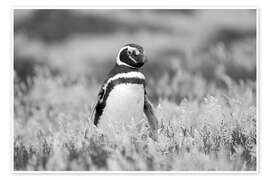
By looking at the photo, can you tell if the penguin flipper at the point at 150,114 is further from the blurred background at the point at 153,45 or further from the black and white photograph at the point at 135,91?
the blurred background at the point at 153,45

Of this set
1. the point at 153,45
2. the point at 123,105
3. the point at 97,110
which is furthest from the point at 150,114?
the point at 153,45

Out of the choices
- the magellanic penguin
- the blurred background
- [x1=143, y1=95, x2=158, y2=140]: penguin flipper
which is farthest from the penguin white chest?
the blurred background

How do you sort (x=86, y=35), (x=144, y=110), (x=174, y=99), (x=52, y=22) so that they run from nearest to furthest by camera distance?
1. (x=144, y=110)
2. (x=174, y=99)
3. (x=52, y=22)
4. (x=86, y=35)

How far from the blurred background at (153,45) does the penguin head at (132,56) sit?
883 mm

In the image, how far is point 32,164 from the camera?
5.43 metres

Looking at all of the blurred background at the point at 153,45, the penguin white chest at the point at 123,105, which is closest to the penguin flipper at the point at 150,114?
the penguin white chest at the point at 123,105

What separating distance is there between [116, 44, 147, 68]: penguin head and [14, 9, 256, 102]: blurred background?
2.90ft

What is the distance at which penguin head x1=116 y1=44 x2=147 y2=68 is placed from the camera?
558 centimetres

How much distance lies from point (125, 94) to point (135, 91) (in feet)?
0.28

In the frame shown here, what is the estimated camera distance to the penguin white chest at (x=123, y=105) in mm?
5555

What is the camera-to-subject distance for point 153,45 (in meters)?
8.20

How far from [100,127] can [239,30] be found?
2.05 m
